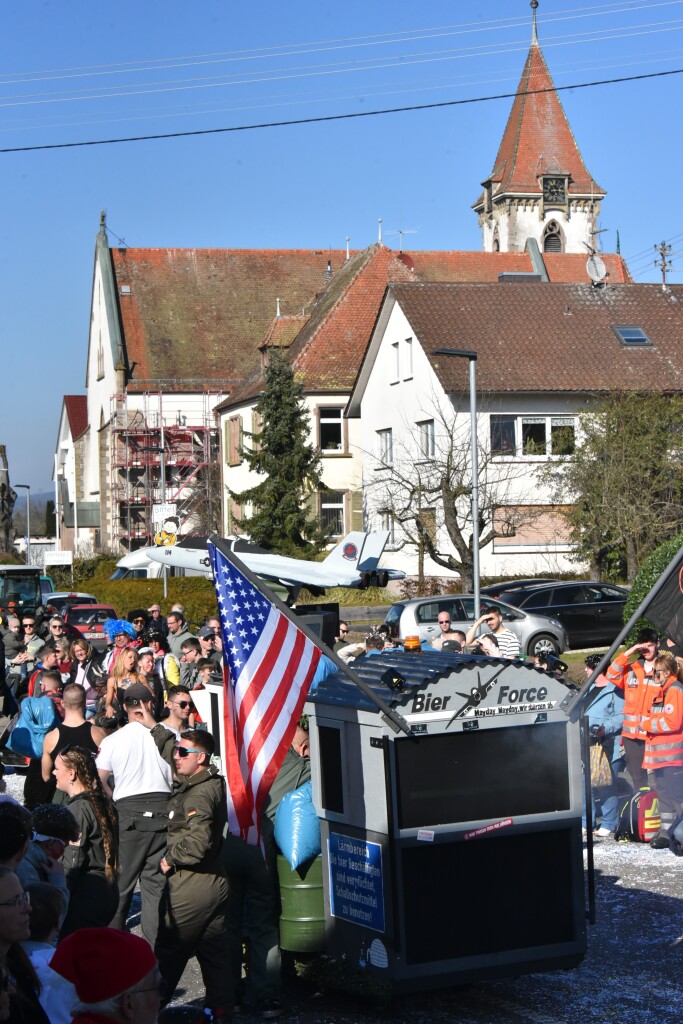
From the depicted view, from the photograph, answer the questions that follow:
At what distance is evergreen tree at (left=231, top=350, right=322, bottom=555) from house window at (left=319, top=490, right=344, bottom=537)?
1.46 m

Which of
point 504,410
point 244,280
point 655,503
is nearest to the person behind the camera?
point 655,503

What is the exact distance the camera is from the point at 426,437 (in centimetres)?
4184

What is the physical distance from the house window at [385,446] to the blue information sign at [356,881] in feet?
123

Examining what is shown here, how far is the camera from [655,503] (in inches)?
1326

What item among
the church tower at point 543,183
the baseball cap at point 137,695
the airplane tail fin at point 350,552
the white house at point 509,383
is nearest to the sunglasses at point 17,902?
the baseball cap at point 137,695

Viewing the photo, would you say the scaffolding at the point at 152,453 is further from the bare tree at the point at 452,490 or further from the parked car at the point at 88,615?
the parked car at the point at 88,615

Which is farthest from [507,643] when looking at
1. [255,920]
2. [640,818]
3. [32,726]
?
[255,920]

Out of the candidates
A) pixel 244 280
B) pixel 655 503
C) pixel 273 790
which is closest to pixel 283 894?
pixel 273 790

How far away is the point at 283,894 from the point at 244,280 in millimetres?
68520

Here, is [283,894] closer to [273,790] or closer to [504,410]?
[273,790]

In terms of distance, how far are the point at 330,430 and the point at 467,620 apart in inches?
1117

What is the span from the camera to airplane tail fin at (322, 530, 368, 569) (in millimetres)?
17483

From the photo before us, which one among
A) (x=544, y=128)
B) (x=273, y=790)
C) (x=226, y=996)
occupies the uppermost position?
(x=544, y=128)

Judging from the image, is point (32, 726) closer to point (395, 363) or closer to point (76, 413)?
point (395, 363)
